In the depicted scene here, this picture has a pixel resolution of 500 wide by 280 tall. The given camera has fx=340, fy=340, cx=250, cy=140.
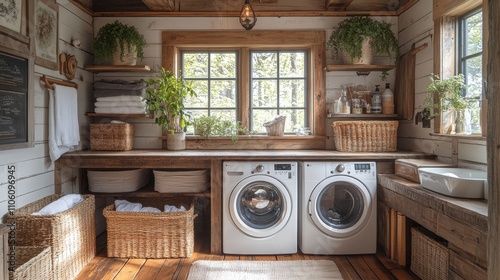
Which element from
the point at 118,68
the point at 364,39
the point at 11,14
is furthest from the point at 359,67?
the point at 11,14

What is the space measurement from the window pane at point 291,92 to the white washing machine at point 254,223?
96 cm

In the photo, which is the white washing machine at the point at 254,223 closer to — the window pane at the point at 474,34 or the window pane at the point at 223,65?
the window pane at the point at 223,65

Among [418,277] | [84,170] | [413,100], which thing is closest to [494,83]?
[418,277]

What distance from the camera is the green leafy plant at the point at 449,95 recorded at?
2467mm

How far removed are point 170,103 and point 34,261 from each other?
5.50ft

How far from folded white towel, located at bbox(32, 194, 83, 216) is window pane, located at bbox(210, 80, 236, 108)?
5.18ft

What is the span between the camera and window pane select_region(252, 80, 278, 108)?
11.8 feet

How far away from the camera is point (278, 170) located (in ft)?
9.29

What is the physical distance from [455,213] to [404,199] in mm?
596

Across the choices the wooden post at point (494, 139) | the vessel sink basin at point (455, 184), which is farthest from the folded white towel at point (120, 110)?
the wooden post at point (494, 139)

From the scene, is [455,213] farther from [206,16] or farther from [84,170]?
[84,170]

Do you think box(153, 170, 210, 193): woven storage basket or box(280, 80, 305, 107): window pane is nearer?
box(153, 170, 210, 193): woven storage basket

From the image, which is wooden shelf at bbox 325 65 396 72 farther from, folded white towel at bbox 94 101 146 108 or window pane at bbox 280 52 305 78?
folded white towel at bbox 94 101 146 108

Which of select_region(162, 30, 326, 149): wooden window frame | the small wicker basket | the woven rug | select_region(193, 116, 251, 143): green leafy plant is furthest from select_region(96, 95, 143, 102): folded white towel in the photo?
the woven rug
